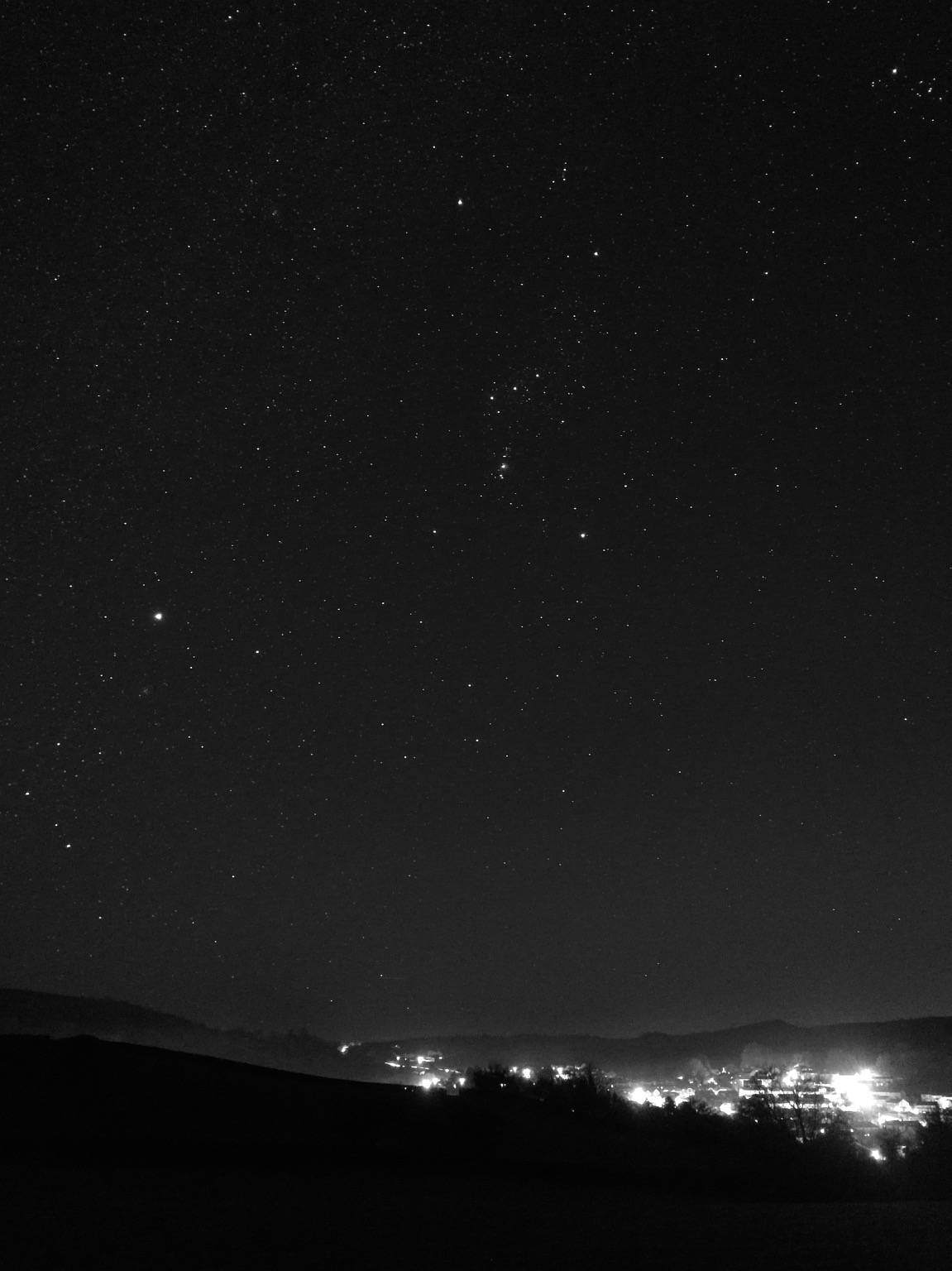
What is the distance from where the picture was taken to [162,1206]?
800 centimetres

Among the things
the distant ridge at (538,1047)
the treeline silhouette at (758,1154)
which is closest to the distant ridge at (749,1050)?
the distant ridge at (538,1047)

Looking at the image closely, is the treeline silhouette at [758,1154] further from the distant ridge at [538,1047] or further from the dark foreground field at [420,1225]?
the distant ridge at [538,1047]

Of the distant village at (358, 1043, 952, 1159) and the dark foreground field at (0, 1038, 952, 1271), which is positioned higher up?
the dark foreground field at (0, 1038, 952, 1271)

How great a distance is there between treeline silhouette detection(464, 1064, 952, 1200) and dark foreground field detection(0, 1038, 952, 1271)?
125 mm

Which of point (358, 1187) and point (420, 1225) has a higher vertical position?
point (420, 1225)

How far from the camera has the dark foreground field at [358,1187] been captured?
21.7 ft

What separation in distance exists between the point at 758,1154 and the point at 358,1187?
22.5ft

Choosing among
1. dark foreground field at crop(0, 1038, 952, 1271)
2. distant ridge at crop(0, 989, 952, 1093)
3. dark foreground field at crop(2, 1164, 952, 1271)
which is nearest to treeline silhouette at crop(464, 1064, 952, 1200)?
dark foreground field at crop(0, 1038, 952, 1271)

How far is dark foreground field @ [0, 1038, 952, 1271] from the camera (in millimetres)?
6609

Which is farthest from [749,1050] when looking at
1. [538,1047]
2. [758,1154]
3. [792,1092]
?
[758,1154]

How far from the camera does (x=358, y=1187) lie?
30.9 feet

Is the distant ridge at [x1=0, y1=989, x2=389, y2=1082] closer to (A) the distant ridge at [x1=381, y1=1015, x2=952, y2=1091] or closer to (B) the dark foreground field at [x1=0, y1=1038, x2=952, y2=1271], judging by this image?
(A) the distant ridge at [x1=381, y1=1015, x2=952, y2=1091]

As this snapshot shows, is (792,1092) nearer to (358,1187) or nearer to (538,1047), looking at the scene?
(358,1187)

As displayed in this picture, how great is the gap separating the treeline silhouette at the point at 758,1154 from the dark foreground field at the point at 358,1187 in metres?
0.13
